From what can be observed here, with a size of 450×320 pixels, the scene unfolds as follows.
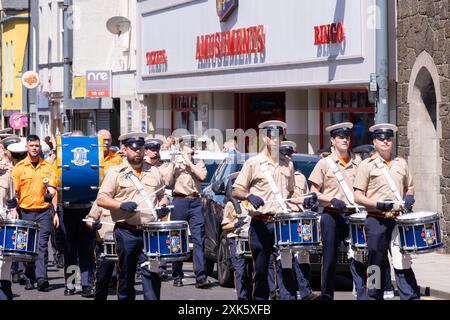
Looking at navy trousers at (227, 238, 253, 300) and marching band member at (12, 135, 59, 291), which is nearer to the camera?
navy trousers at (227, 238, 253, 300)

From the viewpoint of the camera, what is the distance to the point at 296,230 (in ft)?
43.3

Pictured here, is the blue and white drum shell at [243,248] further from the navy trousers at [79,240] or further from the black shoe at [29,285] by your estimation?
the black shoe at [29,285]

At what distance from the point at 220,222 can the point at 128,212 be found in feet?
16.3

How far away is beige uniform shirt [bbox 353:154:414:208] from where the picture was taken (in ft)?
43.0

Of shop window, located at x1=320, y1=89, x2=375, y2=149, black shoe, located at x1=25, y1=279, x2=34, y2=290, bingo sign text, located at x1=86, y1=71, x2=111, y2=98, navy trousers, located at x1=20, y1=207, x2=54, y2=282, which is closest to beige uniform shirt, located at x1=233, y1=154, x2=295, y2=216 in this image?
navy trousers, located at x1=20, y1=207, x2=54, y2=282

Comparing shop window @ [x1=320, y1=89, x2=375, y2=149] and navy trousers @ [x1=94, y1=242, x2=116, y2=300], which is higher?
shop window @ [x1=320, y1=89, x2=375, y2=149]

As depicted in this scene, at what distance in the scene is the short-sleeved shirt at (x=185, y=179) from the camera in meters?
18.0

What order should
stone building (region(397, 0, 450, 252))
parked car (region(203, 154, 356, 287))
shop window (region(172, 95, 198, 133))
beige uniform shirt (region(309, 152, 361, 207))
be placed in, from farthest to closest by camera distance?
shop window (region(172, 95, 198, 133))
stone building (region(397, 0, 450, 252))
parked car (region(203, 154, 356, 287))
beige uniform shirt (region(309, 152, 361, 207))

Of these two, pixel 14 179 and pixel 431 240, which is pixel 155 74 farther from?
pixel 431 240

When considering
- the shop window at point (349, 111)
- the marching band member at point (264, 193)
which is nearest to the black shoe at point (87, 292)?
the marching band member at point (264, 193)

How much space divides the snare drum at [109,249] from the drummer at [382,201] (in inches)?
104

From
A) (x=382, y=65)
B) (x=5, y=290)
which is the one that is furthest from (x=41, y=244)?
(x=382, y=65)

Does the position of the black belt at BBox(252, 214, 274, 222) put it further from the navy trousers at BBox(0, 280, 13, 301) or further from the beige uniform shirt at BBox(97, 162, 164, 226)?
the navy trousers at BBox(0, 280, 13, 301)

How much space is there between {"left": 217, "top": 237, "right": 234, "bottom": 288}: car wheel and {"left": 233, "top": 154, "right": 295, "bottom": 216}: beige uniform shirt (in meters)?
3.58
